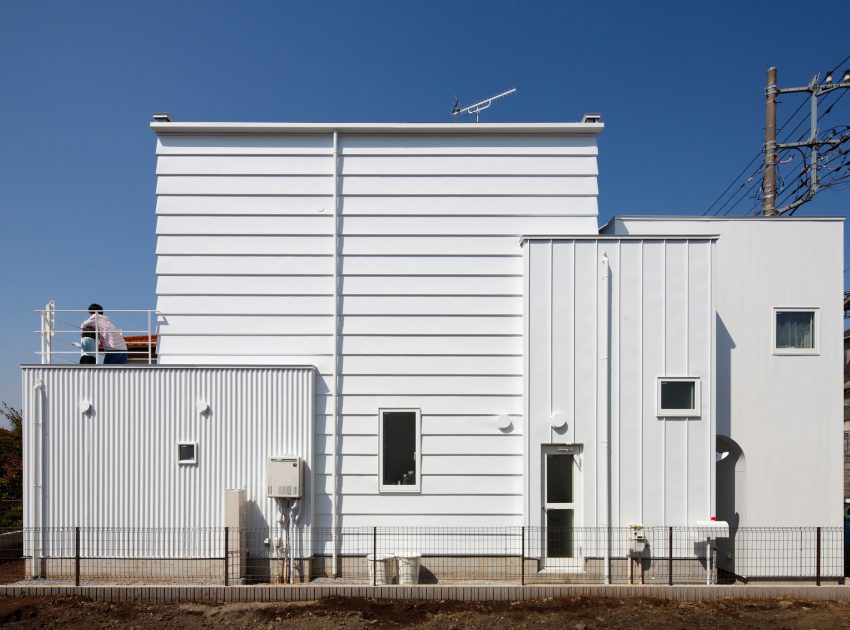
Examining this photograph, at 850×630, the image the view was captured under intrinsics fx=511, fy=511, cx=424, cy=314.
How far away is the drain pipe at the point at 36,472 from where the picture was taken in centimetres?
725

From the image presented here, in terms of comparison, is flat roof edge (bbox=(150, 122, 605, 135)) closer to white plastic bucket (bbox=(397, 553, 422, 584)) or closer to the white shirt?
the white shirt

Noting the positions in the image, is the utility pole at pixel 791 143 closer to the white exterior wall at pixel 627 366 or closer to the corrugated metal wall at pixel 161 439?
the white exterior wall at pixel 627 366

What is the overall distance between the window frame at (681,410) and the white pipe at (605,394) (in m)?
0.70

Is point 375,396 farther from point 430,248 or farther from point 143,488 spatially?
point 143,488

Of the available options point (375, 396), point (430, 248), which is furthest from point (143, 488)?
point (430, 248)

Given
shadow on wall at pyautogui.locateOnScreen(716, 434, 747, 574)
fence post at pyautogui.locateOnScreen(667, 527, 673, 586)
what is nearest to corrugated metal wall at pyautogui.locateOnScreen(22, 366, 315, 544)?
fence post at pyautogui.locateOnScreen(667, 527, 673, 586)

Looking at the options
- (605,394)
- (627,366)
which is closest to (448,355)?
(605,394)

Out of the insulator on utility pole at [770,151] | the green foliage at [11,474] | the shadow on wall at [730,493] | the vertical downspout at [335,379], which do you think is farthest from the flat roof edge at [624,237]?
the green foliage at [11,474]

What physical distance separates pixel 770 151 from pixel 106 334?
1568cm

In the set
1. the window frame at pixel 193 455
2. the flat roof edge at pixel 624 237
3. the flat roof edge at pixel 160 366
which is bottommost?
the window frame at pixel 193 455

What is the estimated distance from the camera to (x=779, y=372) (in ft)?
25.8

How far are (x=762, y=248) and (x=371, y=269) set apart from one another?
6108mm

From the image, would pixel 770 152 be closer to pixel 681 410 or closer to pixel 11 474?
pixel 681 410

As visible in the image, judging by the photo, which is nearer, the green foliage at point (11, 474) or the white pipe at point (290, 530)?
the white pipe at point (290, 530)
